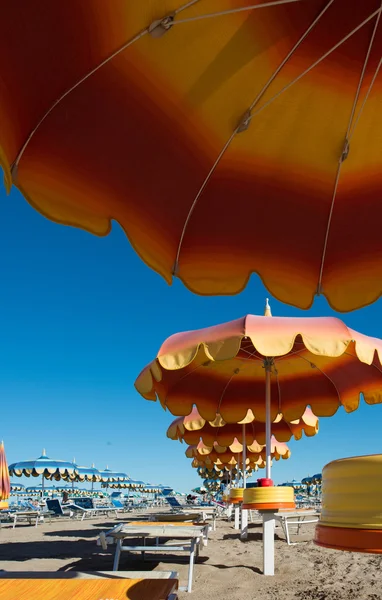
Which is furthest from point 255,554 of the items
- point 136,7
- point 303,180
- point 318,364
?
point 136,7

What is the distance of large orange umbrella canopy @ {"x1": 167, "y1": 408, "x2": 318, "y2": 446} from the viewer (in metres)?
9.68

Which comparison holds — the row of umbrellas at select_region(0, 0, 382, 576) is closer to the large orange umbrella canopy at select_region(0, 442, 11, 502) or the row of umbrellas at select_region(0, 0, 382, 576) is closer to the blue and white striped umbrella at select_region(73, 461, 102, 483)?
the large orange umbrella canopy at select_region(0, 442, 11, 502)

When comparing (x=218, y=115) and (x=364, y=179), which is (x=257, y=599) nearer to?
(x=364, y=179)

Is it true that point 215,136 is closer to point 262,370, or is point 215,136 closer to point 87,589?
point 87,589

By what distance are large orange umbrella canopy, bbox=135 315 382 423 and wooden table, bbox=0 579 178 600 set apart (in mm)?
2114

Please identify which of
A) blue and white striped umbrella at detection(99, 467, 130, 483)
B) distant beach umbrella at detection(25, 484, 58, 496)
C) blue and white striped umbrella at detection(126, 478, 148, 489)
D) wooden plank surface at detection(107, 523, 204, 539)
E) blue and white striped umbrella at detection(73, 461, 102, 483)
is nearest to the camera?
wooden plank surface at detection(107, 523, 204, 539)

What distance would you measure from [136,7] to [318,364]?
6029 millimetres

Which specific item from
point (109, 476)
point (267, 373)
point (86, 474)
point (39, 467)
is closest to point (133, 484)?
point (109, 476)

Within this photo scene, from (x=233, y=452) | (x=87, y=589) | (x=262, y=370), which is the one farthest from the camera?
(x=233, y=452)

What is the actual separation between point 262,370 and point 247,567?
302 cm

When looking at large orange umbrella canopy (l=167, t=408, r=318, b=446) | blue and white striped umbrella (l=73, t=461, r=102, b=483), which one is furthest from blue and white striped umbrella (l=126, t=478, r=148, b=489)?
large orange umbrella canopy (l=167, t=408, r=318, b=446)

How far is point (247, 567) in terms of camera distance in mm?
6621

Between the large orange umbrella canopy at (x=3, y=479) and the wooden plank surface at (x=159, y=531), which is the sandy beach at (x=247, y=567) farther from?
the large orange umbrella canopy at (x=3, y=479)

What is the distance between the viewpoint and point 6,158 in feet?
6.02
